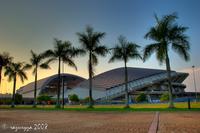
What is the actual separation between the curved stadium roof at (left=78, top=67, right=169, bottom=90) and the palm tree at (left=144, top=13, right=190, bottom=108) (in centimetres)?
8193

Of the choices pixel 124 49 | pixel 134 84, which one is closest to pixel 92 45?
pixel 124 49

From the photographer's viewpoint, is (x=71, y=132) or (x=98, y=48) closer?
(x=71, y=132)

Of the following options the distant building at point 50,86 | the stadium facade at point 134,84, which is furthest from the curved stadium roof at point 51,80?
the stadium facade at point 134,84

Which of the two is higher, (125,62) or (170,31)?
(170,31)

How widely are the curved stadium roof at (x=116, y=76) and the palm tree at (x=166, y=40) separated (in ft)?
269

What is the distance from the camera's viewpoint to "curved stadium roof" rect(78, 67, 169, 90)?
11669 cm

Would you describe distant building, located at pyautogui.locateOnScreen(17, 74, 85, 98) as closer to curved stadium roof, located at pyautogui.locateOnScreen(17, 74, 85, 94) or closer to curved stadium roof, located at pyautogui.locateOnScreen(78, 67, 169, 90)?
curved stadium roof, located at pyautogui.locateOnScreen(17, 74, 85, 94)

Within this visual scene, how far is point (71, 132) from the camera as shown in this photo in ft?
31.6

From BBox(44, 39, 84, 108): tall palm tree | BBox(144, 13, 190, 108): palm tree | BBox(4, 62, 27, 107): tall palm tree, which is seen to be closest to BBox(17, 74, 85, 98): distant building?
BBox(4, 62, 27, 107): tall palm tree

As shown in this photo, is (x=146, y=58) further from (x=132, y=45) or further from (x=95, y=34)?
(x=95, y=34)

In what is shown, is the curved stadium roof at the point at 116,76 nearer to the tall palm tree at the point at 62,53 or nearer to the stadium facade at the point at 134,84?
the stadium facade at the point at 134,84

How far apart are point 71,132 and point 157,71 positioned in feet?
385

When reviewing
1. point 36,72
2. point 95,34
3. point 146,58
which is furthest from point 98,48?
point 36,72

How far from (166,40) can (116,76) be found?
91.9 meters
